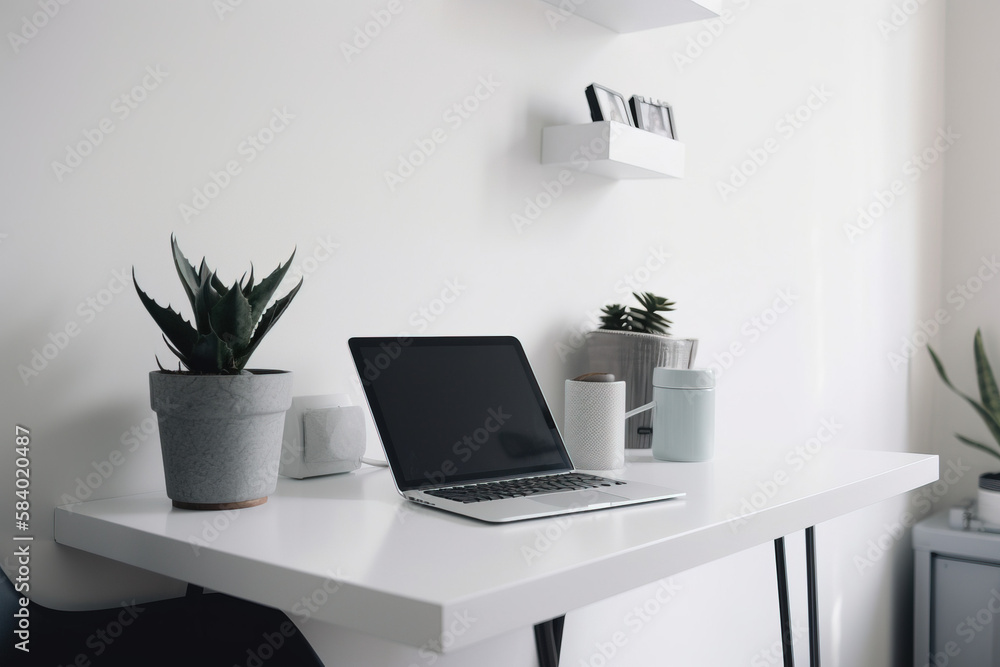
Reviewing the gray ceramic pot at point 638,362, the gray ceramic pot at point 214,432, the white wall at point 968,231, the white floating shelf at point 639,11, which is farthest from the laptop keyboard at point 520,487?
the white wall at point 968,231

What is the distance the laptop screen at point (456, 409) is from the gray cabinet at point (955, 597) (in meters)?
1.93

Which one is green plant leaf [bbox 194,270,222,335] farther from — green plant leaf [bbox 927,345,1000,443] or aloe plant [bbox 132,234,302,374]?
green plant leaf [bbox 927,345,1000,443]

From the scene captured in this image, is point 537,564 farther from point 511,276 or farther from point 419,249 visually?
point 511,276

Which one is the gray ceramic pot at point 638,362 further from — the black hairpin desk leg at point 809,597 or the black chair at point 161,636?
the black chair at point 161,636

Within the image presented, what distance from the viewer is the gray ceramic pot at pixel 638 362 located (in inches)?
56.1

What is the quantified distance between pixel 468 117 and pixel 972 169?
7.54 feet

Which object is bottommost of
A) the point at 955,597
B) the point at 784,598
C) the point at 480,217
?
the point at 955,597

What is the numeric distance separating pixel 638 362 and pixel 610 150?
350 millimetres

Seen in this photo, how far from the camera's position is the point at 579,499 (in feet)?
3.15

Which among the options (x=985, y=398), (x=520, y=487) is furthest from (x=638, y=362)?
(x=985, y=398)

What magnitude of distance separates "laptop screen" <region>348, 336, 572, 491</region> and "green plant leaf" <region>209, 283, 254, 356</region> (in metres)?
0.19

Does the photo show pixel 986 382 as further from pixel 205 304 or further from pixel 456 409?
pixel 205 304

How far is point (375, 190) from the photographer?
122 cm

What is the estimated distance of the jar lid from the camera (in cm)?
130
